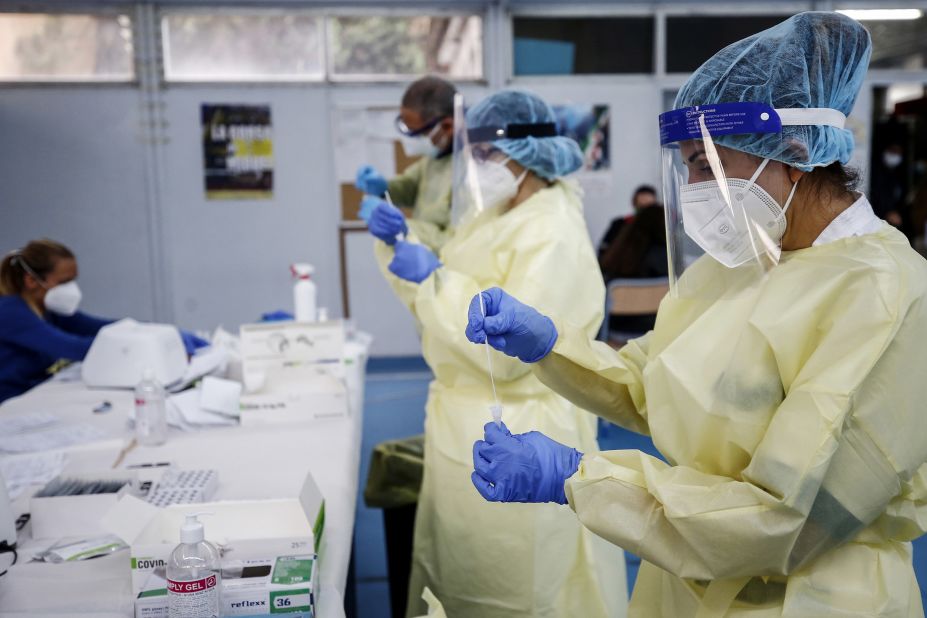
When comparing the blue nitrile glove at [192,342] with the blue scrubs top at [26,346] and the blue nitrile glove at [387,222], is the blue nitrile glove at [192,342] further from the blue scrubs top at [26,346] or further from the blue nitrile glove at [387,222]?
the blue nitrile glove at [387,222]

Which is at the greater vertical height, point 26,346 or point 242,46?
point 242,46

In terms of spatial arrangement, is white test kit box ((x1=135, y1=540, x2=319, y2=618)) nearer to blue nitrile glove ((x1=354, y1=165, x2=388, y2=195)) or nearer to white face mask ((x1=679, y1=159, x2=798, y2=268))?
white face mask ((x1=679, y1=159, x2=798, y2=268))

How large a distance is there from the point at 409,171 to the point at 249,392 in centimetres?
153

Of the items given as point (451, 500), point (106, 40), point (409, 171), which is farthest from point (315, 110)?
point (451, 500)

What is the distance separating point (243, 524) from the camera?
131cm

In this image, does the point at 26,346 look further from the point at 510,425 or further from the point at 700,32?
the point at 700,32

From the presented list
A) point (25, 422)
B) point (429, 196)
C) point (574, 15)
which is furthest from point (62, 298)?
point (574, 15)

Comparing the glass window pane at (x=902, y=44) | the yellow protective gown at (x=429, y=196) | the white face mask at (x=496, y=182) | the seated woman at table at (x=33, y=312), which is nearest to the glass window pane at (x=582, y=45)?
the glass window pane at (x=902, y=44)

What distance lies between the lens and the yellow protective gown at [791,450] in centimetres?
89

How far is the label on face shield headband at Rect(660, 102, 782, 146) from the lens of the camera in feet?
3.19

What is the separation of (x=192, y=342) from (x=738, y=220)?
102 inches

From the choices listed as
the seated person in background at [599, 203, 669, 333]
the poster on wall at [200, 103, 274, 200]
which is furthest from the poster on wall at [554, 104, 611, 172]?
the poster on wall at [200, 103, 274, 200]

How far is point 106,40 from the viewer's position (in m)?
5.45

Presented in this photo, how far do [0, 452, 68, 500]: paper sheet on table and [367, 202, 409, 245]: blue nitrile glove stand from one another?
38.1 inches
